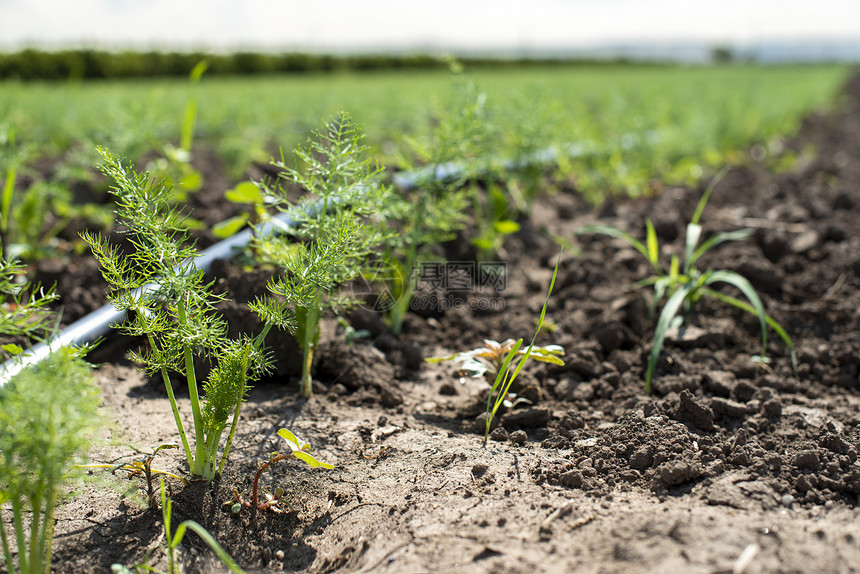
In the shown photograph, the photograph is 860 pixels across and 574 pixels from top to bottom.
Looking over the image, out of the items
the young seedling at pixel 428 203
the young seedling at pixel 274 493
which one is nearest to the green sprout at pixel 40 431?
the young seedling at pixel 274 493

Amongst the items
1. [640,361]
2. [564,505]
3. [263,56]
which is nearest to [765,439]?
[640,361]

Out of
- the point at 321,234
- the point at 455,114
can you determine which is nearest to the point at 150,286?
the point at 321,234

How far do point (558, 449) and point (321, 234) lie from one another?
0.94 m

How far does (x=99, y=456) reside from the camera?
→ 5.49 feet

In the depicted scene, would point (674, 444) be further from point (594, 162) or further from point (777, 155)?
point (777, 155)

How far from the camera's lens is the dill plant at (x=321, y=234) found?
61.9 inches

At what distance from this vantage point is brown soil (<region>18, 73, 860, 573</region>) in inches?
51.6

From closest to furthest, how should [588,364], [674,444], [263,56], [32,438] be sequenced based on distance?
[32,438]
[674,444]
[588,364]
[263,56]

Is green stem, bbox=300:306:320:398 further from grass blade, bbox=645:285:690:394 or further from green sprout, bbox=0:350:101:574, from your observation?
grass blade, bbox=645:285:690:394

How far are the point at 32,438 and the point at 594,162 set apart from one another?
3.82m

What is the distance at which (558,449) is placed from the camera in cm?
177

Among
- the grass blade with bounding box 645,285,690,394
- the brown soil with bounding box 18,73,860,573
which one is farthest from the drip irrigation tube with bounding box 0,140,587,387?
the grass blade with bounding box 645,285,690,394

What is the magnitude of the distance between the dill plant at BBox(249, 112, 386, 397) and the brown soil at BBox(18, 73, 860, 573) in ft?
1.12

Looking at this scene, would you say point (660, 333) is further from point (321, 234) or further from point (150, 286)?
point (150, 286)
